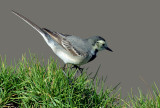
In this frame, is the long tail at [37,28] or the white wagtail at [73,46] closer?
the white wagtail at [73,46]

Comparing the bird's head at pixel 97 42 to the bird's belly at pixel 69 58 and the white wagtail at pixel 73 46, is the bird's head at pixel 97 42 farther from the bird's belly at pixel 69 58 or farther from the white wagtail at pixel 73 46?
the bird's belly at pixel 69 58

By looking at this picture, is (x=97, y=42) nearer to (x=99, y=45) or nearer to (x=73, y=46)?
(x=99, y=45)

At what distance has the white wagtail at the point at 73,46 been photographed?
6.20 metres

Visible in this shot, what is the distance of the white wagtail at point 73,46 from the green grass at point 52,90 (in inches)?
15.7

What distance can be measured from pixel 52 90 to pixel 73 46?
1302 millimetres

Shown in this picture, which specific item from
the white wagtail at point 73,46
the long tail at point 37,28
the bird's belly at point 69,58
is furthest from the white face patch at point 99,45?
the long tail at point 37,28

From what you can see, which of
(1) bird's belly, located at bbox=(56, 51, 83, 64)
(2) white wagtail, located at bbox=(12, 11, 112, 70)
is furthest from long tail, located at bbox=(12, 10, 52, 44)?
(1) bird's belly, located at bbox=(56, 51, 83, 64)

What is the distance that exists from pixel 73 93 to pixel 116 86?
85 centimetres

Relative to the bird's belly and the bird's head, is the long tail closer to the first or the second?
the bird's belly

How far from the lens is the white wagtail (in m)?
6.20

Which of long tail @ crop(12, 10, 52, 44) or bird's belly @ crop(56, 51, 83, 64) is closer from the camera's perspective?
bird's belly @ crop(56, 51, 83, 64)

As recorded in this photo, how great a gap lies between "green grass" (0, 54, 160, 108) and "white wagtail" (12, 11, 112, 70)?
0.40m

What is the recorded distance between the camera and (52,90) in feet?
17.4

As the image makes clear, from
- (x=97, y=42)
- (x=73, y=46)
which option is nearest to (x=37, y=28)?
(x=73, y=46)
